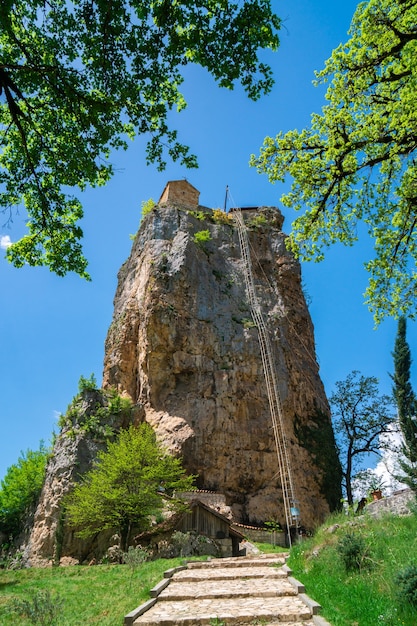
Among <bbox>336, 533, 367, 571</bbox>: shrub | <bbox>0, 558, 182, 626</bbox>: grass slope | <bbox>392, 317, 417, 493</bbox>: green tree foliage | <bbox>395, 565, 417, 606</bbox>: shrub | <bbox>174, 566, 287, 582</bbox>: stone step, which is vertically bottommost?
<bbox>0, 558, 182, 626</bbox>: grass slope

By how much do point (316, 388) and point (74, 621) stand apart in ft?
80.1

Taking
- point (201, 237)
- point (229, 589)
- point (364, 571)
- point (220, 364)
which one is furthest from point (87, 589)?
point (201, 237)

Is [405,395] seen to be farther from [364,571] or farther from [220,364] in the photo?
[364,571]

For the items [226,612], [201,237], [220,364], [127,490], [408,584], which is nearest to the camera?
[408,584]

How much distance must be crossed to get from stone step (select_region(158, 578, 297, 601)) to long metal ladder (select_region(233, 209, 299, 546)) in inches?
457

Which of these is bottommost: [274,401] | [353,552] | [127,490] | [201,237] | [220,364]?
[353,552]

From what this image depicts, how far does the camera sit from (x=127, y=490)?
16781 millimetres

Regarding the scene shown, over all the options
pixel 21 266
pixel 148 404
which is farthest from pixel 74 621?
pixel 148 404

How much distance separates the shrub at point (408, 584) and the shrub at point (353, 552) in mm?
2073

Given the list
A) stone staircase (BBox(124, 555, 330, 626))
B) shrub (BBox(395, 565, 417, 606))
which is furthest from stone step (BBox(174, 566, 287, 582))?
shrub (BBox(395, 565, 417, 606))

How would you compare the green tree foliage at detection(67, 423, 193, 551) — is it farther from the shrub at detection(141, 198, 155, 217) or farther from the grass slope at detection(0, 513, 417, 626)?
the shrub at detection(141, 198, 155, 217)

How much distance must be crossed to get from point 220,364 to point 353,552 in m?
18.8

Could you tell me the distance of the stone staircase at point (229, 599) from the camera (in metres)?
6.05

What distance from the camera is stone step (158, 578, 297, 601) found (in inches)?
301
